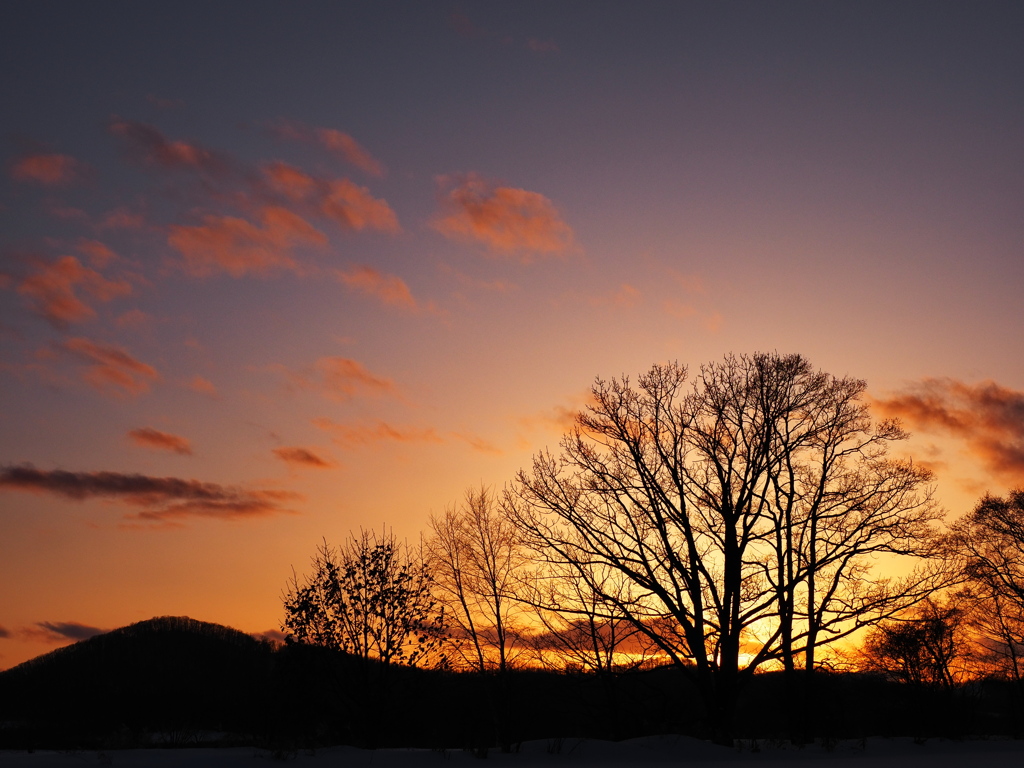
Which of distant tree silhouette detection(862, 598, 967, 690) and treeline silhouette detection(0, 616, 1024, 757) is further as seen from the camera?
distant tree silhouette detection(862, 598, 967, 690)

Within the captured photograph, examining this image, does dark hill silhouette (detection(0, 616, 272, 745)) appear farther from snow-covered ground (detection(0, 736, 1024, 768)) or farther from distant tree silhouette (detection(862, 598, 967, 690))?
snow-covered ground (detection(0, 736, 1024, 768))

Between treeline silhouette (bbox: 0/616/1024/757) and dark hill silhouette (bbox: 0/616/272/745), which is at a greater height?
dark hill silhouette (bbox: 0/616/272/745)

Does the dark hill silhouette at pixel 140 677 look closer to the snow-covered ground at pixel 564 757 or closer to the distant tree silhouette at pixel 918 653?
the distant tree silhouette at pixel 918 653

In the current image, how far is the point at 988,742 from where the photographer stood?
17984mm

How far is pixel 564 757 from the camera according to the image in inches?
515

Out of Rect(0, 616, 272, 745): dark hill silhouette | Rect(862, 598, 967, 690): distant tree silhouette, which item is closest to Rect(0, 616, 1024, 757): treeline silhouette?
Rect(862, 598, 967, 690): distant tree silhouette

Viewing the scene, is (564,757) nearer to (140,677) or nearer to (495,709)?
(495,709)

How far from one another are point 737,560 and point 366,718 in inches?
392

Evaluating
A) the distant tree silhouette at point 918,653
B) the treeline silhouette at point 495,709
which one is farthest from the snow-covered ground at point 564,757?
the distant tree silhouette at point 918,653

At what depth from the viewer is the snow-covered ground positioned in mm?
10289

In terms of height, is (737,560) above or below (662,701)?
above

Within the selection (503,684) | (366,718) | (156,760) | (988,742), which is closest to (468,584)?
(503,684)

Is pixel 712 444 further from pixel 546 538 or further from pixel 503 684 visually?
pixel 503 684

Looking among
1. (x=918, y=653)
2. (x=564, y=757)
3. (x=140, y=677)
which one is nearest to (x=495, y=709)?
(x=564, y=757)
